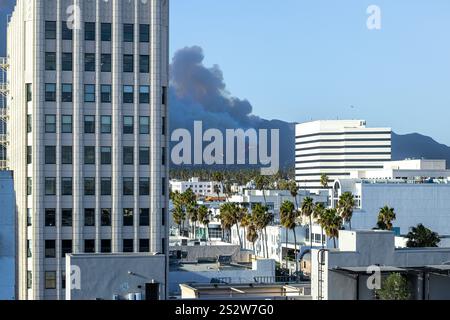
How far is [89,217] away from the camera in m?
40.5

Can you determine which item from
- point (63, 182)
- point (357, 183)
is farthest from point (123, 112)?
point (357, 183)

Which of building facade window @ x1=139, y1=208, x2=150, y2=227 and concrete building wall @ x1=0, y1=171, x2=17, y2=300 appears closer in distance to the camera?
concrete building wall @ x1=0, y1=171, x2=17, y2=300

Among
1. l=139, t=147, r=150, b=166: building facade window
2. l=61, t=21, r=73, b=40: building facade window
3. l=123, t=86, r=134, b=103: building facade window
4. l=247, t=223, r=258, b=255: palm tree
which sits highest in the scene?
l=61, t=21, r=73, b=40: building facade window

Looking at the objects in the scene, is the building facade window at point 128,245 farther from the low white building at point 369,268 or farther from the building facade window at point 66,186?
the low white building at point 369,268

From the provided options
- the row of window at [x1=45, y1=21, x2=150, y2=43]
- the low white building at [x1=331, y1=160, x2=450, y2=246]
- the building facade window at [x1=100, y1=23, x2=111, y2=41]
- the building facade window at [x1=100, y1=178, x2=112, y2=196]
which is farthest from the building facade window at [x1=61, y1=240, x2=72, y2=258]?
the low white building at [x1=331, y1=160, x2=450, y2=246]

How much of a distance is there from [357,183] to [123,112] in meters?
64.8

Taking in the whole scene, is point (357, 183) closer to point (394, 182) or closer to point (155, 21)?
point (394, 182)

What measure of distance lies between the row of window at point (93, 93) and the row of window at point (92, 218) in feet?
20.0

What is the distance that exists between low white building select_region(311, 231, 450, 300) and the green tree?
20 cm

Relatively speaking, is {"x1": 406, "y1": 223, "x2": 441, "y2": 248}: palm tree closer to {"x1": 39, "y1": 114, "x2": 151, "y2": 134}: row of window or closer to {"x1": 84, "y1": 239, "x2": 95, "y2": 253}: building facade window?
{"x1": 39, "y1": 114, "x2": 151, "y2": 134}: row of window

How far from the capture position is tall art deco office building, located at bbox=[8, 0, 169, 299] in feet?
132

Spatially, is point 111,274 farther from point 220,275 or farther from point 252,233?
point 252,233

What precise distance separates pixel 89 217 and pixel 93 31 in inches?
399
